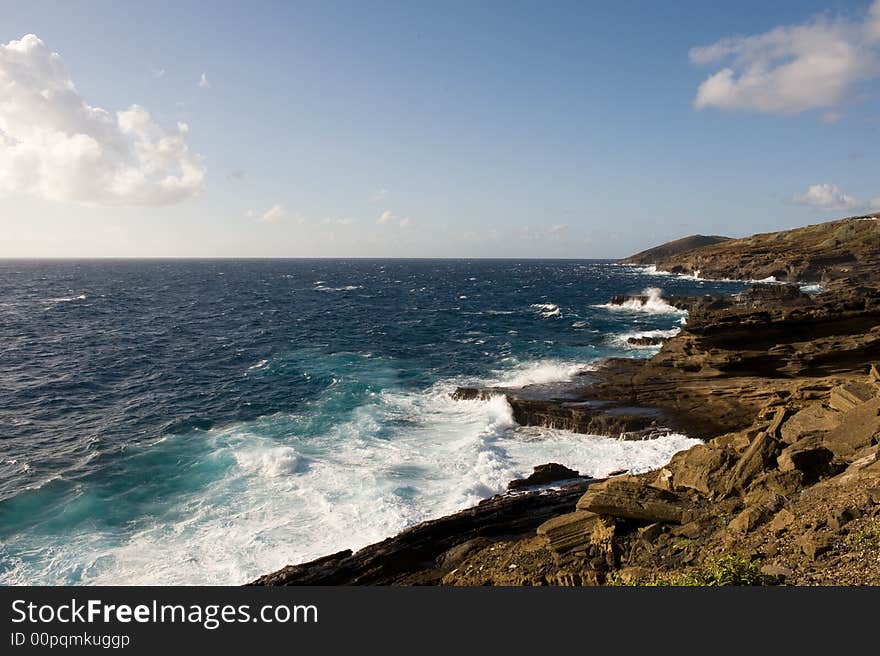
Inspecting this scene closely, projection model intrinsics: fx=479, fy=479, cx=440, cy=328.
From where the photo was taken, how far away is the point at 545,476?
23344 mm

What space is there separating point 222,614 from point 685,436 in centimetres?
2653

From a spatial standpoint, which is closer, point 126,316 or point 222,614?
point 222,614

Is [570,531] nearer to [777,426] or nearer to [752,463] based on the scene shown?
[752,463]

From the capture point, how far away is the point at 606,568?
1373 centimetres

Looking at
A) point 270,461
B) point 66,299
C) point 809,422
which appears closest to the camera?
point 809,422

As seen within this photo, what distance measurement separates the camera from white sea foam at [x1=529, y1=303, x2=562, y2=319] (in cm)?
7920

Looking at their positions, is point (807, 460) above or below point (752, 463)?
above

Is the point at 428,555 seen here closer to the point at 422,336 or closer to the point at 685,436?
the point at 685,436

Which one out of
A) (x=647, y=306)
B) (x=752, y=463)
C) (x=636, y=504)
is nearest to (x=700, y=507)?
(x=636, y=504)

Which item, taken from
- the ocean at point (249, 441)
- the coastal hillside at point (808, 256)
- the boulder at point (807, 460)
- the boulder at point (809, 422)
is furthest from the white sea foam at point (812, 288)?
the boulder at point (807, 460)

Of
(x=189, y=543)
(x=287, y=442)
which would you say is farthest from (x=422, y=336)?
(x=189, y=543)

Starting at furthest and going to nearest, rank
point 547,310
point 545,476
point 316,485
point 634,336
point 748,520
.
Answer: point 547,310 → point 634,336 → point 316,485 → point 545,476 → point 748,520

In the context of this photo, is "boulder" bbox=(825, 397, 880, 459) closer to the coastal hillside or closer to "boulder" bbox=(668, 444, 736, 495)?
"boulder" bbox=(668, 444, 736, 495)

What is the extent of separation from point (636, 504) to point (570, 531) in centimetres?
224
